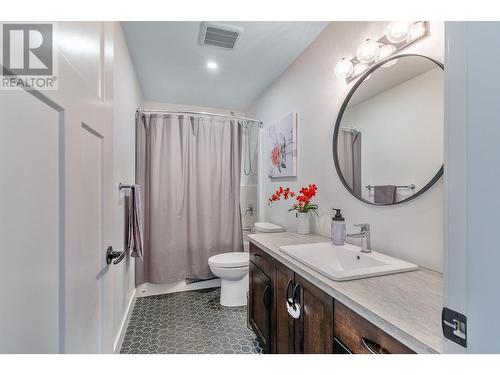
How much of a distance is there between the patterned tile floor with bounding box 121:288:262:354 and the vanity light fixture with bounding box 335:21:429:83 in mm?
2034

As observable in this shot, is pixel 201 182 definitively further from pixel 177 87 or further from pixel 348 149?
pixel 348 149

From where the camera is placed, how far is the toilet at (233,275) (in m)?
2.26

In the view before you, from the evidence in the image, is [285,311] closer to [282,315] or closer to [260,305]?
[282,315]

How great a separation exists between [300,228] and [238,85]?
5.88ft

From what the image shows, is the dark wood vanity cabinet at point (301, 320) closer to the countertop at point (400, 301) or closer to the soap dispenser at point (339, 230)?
the countertop at point (400, 301)

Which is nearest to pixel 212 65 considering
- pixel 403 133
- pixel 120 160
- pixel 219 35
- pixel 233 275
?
pixel 219 35

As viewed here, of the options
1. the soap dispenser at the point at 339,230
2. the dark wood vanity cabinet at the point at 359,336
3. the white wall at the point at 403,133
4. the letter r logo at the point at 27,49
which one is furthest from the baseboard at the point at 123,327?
the white wall at the point at 403,133

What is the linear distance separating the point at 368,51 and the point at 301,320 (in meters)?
1.50

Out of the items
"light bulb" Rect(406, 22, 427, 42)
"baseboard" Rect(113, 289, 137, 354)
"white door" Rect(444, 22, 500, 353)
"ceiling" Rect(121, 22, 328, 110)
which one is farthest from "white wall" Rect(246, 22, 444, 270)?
"baseboard" Rect(113, 289, 137, 354)

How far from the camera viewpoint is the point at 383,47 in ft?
4.30

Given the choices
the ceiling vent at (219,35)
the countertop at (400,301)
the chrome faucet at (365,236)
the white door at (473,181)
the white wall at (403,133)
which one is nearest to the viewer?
the white door at (473,181)

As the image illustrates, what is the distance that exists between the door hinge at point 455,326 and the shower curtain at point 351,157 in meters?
1.12

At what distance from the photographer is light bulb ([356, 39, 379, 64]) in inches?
52.3
